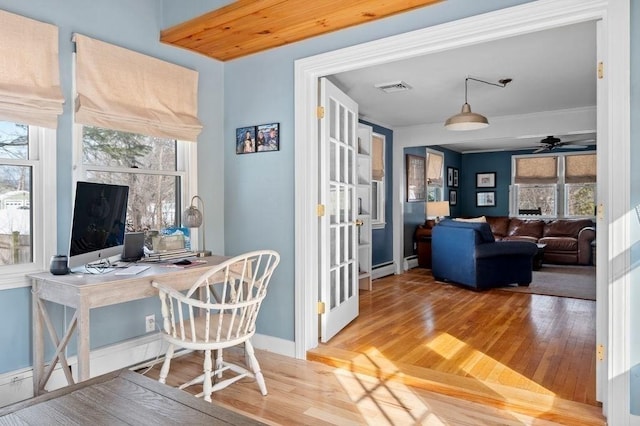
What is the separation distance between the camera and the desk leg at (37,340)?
232 centimetres

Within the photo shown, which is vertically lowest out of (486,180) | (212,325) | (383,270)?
(383,270)

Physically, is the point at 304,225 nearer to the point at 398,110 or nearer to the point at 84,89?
the point at 84,89

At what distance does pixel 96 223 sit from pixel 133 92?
100 cm

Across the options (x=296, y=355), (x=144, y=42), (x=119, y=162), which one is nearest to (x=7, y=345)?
(x=119, y=162)

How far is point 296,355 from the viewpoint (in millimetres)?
3104

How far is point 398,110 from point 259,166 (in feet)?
9.67

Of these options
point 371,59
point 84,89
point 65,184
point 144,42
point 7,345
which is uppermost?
point 144,42

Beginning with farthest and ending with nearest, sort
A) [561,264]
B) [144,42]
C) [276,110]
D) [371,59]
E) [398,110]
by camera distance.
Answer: [561,264], [398,110], [276,110], [144,42], [371,59]

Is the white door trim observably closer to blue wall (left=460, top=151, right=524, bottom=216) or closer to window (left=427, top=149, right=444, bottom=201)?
window (left=427, top=149, right=444, bottom=201)

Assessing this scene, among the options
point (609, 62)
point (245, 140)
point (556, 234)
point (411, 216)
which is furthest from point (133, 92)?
point (556, 234)

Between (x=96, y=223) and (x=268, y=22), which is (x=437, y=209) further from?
(x=96, y=223)

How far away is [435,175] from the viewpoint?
8375 millimetres

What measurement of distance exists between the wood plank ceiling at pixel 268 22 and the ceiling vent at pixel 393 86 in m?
1.65

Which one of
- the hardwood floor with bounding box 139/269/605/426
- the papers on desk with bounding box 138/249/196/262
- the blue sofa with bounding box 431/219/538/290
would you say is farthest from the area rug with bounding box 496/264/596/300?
the papers on desk with bounding box 138/249/196/262
